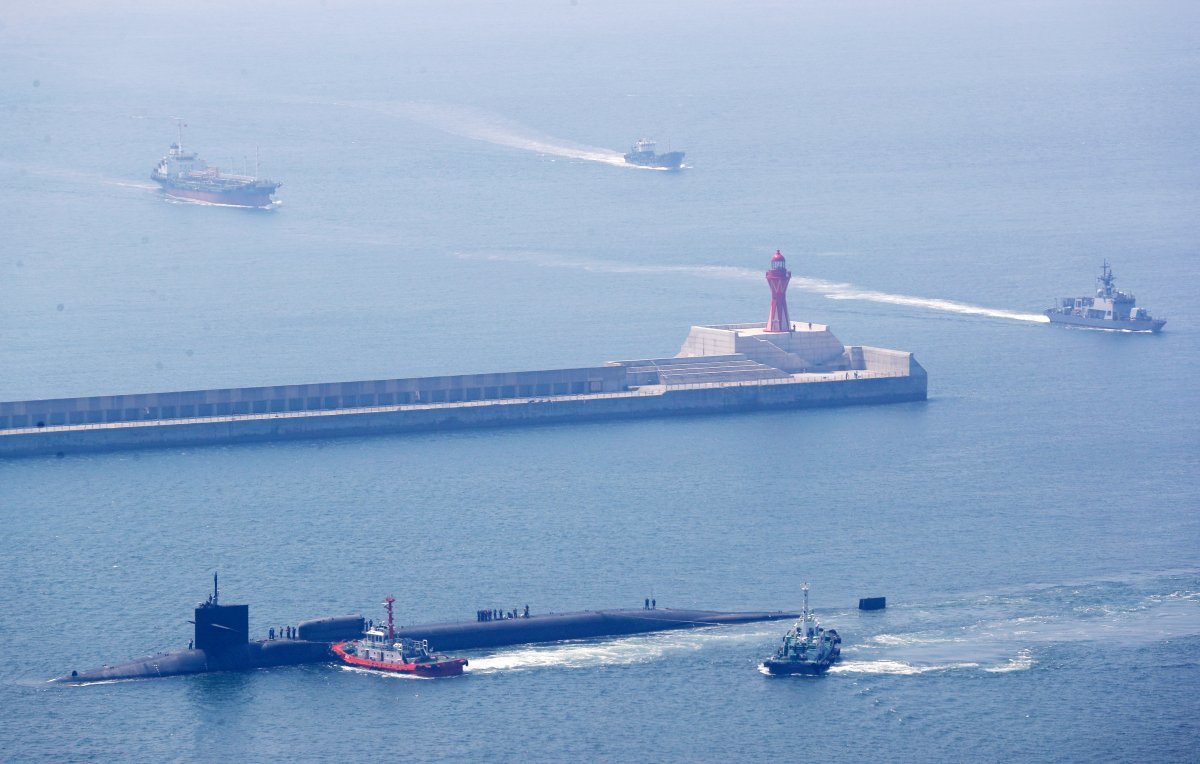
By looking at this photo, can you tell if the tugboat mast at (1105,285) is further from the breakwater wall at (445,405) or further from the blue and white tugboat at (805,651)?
the blue and white tugboat at (805,651)

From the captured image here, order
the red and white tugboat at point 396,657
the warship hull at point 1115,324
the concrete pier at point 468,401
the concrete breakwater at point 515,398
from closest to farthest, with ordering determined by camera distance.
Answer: the red and white tugboat at point 396,657 → the concrete pier at point 468,401 → the concrete breakwater at point 515,398 → the warship hull at point 1115,324

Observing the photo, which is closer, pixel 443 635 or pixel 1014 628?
pixel 443 635

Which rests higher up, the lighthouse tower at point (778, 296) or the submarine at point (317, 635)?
the lighthouse tower at point (778, 296)

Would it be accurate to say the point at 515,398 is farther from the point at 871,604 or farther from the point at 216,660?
the point at 216,660

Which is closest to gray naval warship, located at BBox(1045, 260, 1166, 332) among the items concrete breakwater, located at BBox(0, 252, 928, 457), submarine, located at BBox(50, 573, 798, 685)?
concrete breakwater, located at BBox(0, 252, 928, 457)

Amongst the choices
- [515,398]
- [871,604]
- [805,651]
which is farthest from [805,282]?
[805,651]

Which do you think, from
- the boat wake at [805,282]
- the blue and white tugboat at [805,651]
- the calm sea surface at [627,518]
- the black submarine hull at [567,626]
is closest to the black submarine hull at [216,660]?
the calm sea surface at [627,518]

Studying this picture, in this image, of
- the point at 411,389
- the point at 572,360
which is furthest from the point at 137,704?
the point at 572,360
